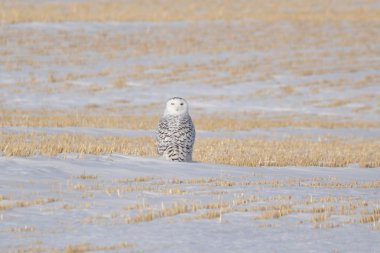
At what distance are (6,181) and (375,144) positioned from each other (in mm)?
12302

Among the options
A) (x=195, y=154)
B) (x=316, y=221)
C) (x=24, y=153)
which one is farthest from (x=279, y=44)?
(x=316, y=221)

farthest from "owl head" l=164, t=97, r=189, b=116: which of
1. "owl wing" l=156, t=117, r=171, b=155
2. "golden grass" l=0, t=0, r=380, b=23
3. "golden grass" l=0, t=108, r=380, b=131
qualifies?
"golden grass" l=0, t=0, r=380, b=23

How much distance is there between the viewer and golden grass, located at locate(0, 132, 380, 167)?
49.0 feet

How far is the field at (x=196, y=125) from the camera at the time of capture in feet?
29.6

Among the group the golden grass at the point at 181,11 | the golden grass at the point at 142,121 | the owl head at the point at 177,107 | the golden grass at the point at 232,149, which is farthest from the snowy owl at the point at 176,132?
the golden grass at the point at 181,11

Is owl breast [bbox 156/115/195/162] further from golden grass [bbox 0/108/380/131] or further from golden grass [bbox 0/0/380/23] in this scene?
golden grass [bbox 0/0/380/23]

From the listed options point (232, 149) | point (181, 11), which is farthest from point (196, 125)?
point (181, 11)

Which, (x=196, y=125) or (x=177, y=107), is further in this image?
(x=196, y=125)

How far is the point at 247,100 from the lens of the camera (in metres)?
33.0

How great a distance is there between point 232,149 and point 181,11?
33276 millimetres

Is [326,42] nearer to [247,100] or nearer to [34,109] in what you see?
[247,100]

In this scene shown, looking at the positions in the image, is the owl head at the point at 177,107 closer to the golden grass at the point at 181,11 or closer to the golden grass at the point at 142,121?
the golden grass at the point at 142,121

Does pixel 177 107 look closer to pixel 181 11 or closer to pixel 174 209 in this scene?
pixel 174 209

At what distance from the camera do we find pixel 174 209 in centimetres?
959
